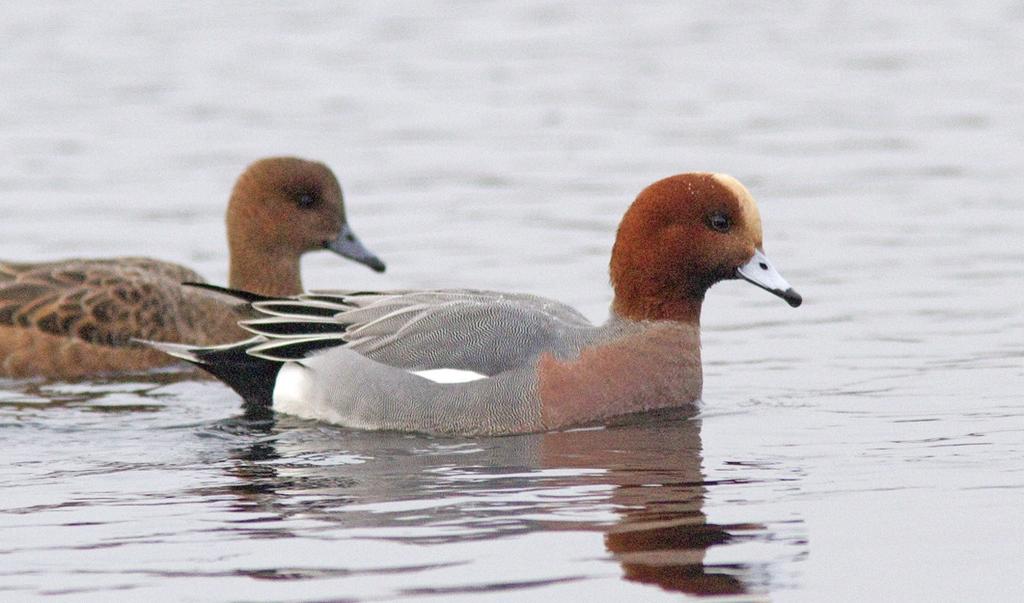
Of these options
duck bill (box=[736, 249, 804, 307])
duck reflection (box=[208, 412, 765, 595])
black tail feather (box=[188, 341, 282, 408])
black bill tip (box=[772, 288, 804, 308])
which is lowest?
duck reflection (box=[208, 412, 765, 595])

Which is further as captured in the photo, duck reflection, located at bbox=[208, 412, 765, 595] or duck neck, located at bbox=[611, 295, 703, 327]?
duck neck, located at bbox=[611, 295, 703, 327]

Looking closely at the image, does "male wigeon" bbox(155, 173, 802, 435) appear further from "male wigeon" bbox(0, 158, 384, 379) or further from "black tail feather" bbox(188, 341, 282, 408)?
"male wigeon" bbox(0, 158, 384, 379)

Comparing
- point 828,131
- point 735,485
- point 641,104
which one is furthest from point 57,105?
point 735,485

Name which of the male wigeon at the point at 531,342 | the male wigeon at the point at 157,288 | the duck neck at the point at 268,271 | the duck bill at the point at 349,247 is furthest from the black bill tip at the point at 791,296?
the duck neck at the point at 268,271

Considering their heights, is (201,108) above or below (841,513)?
above

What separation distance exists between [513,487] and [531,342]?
1.15 metres

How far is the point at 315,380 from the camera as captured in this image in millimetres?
8383

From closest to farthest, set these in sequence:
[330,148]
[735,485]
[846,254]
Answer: [735,485], [846,254], [330,148]

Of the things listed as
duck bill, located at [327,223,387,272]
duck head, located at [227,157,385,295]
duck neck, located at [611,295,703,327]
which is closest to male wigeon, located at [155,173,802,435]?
duck neck, located at [611,295,703,327]

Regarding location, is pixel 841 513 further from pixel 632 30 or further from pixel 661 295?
pixel 632 30

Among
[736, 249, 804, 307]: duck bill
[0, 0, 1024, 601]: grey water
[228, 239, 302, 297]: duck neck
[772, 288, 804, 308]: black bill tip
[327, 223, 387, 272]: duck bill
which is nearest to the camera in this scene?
[0, 0, 1024, 601]: grey water

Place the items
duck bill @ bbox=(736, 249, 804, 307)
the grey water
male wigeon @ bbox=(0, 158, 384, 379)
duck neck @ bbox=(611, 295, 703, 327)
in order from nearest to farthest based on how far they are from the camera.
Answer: the grey water → duck bill @ bbox=(736, 249, 804, 307) → duck neck @ bbox=(611, 295, 703, 327) → male wigeon @ bbox=(0, 158, 384, 379)

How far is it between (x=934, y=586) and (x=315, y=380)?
3449mm

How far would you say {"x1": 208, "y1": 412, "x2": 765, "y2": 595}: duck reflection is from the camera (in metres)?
6.11
